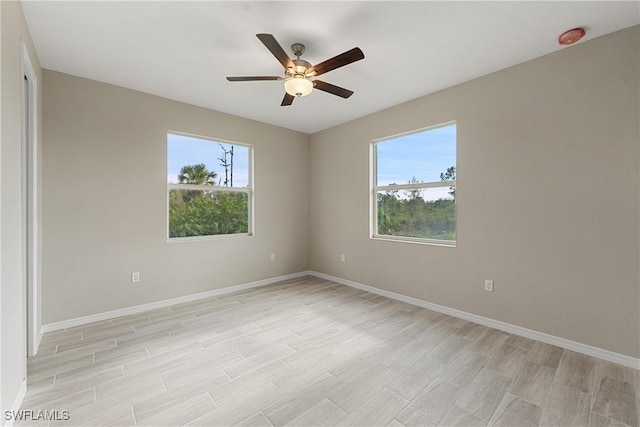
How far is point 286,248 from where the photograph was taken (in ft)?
15.7

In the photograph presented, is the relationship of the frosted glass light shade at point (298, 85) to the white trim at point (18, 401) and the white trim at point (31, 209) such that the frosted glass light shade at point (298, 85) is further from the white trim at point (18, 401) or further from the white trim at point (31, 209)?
the white trim at point (18, 401)

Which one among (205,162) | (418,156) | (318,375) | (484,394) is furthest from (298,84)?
(484,394)

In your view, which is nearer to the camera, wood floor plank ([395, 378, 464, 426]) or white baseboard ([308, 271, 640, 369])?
wood floor plank ([395, 378, 464, 426])

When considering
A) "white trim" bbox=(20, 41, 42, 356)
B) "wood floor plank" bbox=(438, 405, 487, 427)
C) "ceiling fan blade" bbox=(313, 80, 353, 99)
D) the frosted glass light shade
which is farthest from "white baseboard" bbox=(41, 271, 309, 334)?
"wood floor plank" bbox=(438, 405, 487, 427)

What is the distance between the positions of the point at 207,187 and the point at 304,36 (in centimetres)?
247

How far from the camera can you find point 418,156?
364 centimetres

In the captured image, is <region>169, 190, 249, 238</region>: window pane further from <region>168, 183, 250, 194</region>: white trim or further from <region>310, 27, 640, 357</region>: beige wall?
<region>310, 27, 640, 357</region>: beige wall

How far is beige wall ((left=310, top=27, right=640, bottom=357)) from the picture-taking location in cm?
217

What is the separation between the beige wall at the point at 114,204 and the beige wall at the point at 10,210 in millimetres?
1156

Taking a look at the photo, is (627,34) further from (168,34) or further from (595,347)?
(168,34)

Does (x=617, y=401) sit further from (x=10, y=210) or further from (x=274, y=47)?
(x=10, y=210)

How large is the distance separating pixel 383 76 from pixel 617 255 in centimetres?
258

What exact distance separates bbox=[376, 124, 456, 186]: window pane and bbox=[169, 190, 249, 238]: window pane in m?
2.19

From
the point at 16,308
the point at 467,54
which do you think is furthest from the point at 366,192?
the point at 16,308
